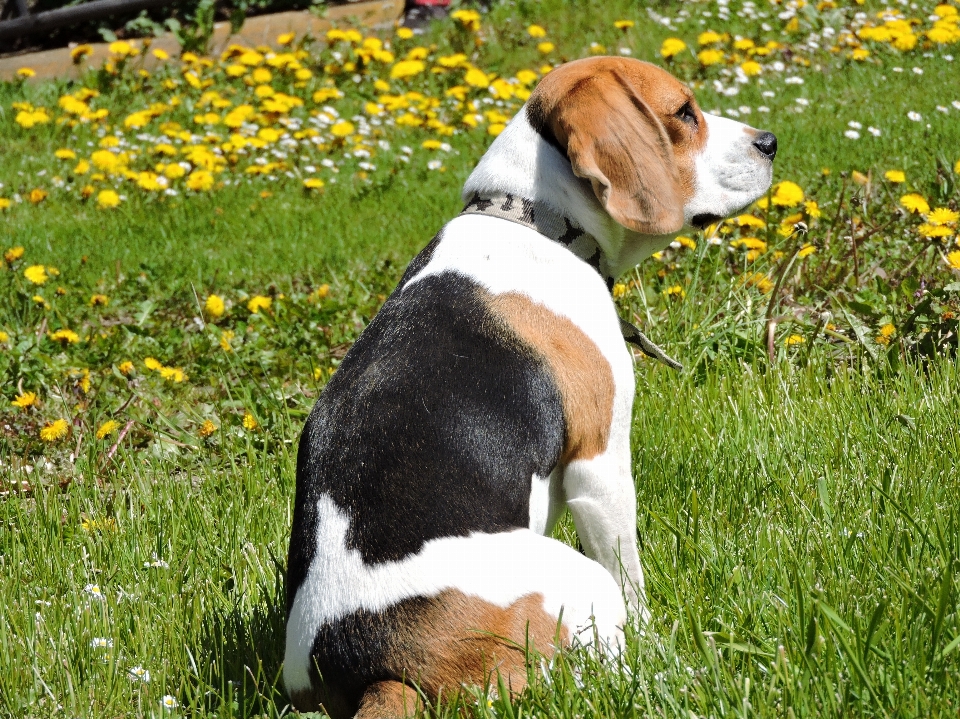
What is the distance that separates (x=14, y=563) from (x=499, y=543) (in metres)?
1.80

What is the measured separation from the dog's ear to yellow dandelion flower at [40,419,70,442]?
2280 mm

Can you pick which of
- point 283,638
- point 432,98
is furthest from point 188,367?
point 432,98

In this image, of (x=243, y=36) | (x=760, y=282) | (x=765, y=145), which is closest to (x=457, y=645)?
(x=765, y=145)

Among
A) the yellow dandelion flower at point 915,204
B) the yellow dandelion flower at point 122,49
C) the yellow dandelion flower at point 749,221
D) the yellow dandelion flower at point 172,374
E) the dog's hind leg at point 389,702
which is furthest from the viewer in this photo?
the yellow dandelion flower at point 122,49

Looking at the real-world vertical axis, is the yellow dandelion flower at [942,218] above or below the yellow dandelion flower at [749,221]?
above

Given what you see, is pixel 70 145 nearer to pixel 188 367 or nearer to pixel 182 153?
pixel 182 153

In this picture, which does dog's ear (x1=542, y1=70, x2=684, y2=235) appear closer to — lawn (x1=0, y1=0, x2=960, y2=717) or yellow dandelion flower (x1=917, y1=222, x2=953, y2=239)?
lawn (x1=0, y1=0, x2=960, y2=717)

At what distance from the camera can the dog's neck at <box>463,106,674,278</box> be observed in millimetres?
2889

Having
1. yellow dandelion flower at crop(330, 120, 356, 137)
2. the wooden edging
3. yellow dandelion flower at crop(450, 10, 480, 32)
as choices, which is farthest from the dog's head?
the wooden edging

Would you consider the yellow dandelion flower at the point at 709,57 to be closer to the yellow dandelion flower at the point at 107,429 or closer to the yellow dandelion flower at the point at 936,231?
the yellow dandelion flower at the point at 936,231

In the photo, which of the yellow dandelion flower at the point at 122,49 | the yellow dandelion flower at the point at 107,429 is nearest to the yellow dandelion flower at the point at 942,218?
the yellow dandelion flower at the point at 107,429

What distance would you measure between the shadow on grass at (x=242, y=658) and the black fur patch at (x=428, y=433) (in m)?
0.35

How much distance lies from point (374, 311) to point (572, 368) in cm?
250

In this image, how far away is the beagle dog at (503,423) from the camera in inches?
88.3
